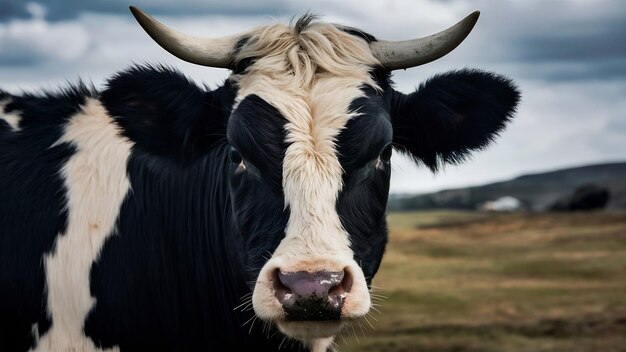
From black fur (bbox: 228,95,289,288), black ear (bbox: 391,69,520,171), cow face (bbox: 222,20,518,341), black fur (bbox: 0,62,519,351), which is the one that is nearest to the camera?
cow face (bbox: 222,20,518,341)

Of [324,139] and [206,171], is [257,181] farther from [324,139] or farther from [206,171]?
[206,171]

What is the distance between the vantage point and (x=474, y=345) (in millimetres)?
20000

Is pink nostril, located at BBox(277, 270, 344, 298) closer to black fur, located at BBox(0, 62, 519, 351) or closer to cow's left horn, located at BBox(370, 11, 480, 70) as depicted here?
black fur, located at BBox(0, 62, 519, 351)

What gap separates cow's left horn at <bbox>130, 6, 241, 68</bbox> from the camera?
6645 millimetres

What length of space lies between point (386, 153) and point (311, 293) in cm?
146

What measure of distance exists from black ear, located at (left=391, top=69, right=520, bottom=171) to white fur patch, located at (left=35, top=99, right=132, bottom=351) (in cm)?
211

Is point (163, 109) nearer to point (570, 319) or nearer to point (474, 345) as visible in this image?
point (474, 345)

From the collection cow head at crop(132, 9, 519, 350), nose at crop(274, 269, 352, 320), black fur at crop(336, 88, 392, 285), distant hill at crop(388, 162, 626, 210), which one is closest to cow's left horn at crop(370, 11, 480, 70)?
cow head at crop(132, 9, 519, 350)

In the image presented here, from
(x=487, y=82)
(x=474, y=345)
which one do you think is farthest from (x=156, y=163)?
(x=474, y=345)

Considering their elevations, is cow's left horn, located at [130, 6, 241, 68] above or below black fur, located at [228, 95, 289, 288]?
above

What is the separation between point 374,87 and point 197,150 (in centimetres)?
137

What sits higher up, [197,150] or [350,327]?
[197,150]

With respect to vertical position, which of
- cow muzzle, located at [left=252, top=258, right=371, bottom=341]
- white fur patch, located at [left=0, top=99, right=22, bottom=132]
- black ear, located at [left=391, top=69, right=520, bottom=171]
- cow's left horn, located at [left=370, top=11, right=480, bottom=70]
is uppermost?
cow's left horn, located at [left=370, top=11, right=480, bottom=70]

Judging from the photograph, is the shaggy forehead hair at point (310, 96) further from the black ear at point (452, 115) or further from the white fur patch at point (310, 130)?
the black ear at point (452, 115)
